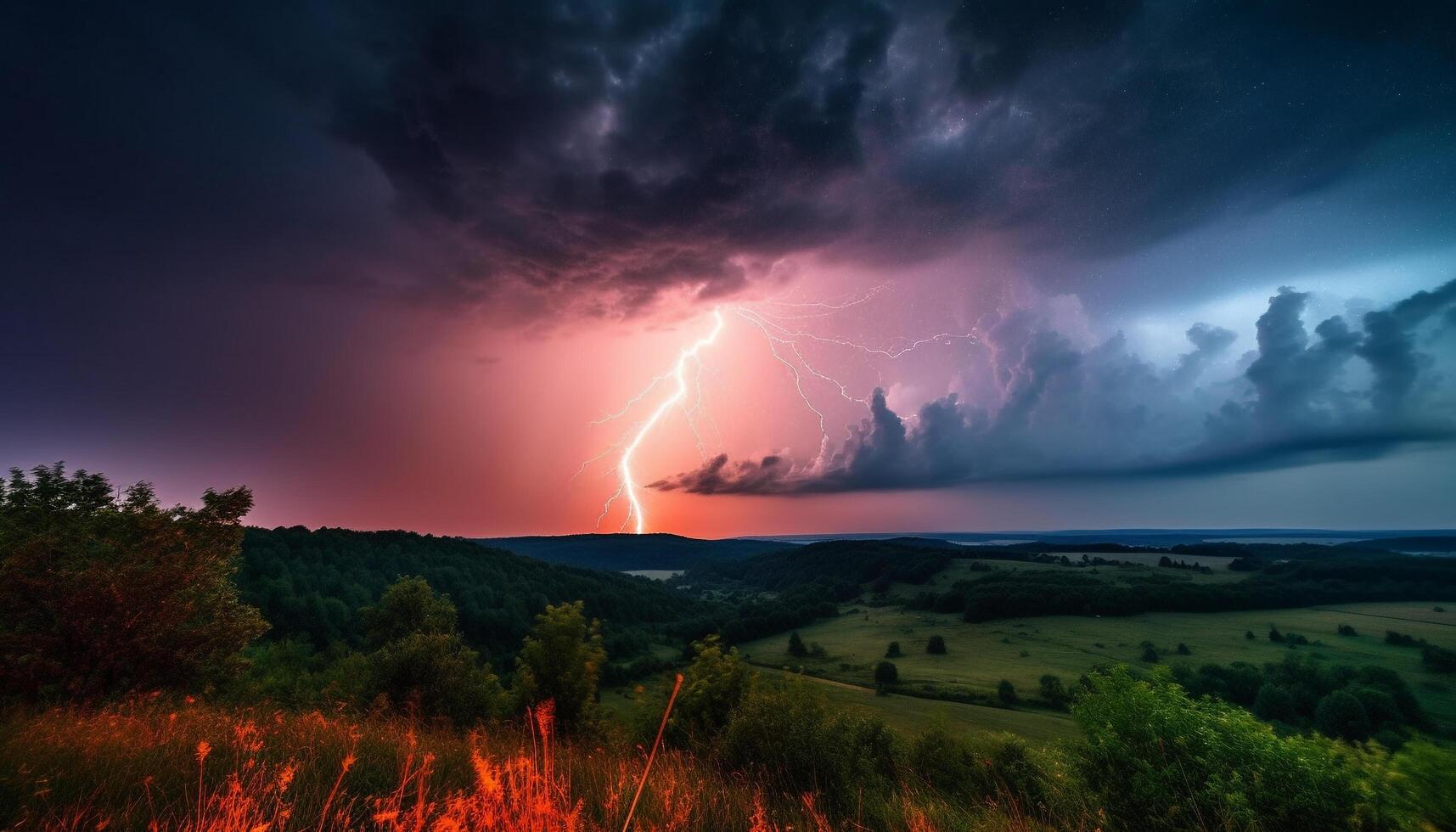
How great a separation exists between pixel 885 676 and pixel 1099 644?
53976 mm

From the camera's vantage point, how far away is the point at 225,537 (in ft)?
68.1

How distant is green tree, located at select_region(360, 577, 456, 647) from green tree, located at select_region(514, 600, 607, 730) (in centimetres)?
1166

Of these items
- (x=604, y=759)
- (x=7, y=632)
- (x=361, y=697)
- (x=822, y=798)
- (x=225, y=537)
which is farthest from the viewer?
(x=361, y=697)

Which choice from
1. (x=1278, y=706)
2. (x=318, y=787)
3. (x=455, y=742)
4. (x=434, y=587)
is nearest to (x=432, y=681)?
(x=455, y=742)

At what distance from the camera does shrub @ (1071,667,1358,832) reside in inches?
672

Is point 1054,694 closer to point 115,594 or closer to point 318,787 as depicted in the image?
point 318,787

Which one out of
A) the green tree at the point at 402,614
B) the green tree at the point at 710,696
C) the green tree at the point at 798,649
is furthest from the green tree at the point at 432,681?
the green tree at the point at 798,649

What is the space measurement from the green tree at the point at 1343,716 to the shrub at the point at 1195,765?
7654cm

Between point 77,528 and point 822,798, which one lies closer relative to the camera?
point 822,798

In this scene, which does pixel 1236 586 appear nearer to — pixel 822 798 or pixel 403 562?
pixel 822 798

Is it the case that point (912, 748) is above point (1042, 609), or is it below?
above

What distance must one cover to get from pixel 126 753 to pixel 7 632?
53.2ft

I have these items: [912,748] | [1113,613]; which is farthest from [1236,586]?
[912,748]

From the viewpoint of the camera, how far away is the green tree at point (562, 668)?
34312 millimetres
